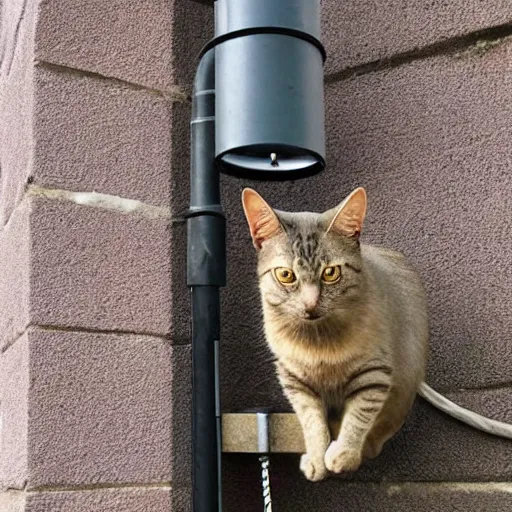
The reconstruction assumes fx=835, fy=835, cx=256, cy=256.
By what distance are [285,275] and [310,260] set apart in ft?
0.17

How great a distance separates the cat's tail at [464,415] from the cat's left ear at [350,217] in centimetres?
36

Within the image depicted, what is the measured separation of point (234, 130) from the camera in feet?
4.94

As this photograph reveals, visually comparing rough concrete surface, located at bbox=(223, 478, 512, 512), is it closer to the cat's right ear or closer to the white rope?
the white rope

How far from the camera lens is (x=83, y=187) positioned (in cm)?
171

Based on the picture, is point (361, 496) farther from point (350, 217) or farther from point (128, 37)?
point (128, 37)

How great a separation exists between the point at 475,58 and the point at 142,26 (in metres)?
0.72

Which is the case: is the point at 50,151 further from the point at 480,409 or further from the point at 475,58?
the point at 480,409

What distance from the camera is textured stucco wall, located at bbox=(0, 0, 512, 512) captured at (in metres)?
1.60

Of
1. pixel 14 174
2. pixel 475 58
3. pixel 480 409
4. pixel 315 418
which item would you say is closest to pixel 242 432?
pixel 315 418

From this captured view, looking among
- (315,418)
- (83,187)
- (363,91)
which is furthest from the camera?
(363,91)

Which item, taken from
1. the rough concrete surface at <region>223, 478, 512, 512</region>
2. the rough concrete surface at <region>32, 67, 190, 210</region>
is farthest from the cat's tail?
the rough concrete surface at <region>32, 67, 190, 210</region>

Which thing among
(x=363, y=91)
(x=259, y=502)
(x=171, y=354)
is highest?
(x=363, y=91)

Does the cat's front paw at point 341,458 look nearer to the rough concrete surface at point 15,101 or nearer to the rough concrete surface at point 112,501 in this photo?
the rough concrete surface at point 112,501

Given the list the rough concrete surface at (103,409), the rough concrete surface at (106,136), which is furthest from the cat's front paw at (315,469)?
the rough concrete surface at (106,136)
